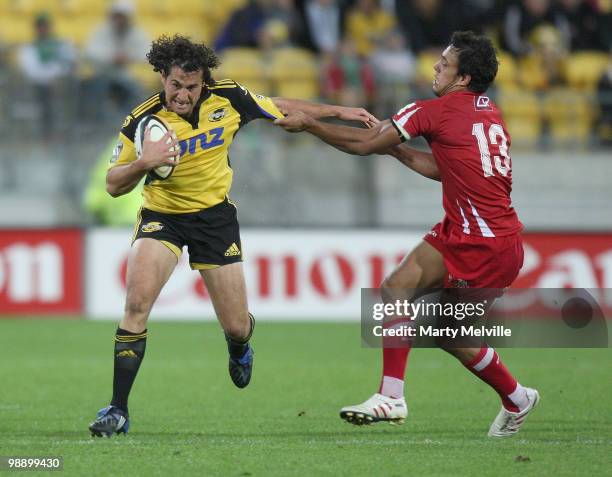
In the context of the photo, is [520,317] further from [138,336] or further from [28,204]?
[138,336]

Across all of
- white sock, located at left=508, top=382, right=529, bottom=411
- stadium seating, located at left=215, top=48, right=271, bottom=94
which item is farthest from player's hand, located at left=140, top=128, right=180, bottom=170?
stadium seating, located at left=215, top=48, right=271, bottom=94

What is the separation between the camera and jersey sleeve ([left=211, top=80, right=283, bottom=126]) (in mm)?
7574

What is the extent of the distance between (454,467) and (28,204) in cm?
971

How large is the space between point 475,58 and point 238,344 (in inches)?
95.2

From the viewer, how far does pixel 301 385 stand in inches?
382

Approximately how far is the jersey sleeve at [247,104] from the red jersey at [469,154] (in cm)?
88

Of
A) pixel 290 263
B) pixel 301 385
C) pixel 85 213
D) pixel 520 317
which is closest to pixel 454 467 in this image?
pixel 301 385

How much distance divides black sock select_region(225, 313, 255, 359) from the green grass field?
0.39 m

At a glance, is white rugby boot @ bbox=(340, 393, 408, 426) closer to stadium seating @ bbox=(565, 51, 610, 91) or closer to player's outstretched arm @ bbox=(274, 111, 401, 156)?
player's outstretched arm @ bbox=(274, 111, 401, 156)

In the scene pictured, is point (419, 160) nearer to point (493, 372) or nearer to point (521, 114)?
point (493, 372)

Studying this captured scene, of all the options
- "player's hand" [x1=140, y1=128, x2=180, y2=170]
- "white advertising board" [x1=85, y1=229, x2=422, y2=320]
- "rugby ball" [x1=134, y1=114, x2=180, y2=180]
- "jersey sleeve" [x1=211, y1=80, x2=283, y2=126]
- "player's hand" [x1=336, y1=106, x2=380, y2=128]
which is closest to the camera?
"player's hand" [x1=140, y1=128, x2=180, y2=170]

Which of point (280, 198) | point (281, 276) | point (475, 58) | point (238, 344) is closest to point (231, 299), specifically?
point (238, 344)

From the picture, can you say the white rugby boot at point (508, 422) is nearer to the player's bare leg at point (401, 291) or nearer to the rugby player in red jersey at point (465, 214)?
the rugby player in red jersey at point (465, 214)

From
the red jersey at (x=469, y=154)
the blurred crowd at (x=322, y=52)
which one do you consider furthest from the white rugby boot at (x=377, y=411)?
the blurred crowd at (x=322, y=52)
